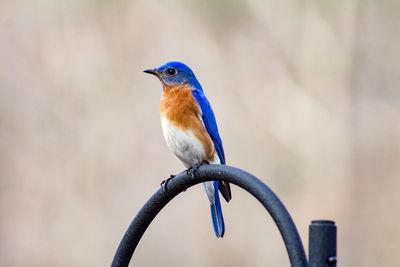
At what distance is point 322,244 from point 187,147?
1.71 metres

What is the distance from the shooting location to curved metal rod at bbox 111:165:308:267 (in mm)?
2139

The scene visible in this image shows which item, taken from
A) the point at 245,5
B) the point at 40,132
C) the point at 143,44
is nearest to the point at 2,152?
the point at 40,132

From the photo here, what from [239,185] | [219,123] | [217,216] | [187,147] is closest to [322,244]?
[239,185]

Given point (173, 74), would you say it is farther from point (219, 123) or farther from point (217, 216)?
point (219, 123)

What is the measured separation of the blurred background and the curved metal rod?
3418 mm

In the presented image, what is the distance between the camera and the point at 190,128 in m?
3.83

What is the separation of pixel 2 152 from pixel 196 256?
1376 millimetres

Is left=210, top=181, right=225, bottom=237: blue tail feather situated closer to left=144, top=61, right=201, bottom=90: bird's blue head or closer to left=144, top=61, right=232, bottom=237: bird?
left=144, top=61, right=232, bottom=237: bird

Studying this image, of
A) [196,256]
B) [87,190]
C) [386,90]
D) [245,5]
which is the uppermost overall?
[245,5]

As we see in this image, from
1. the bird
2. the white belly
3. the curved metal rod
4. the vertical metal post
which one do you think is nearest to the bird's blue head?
the bird

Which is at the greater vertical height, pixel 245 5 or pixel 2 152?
pixel 245 5

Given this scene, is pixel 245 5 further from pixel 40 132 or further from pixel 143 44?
pixel 40 132

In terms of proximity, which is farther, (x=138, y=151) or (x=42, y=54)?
(x=42, y=54)

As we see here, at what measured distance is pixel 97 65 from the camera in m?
6.70
